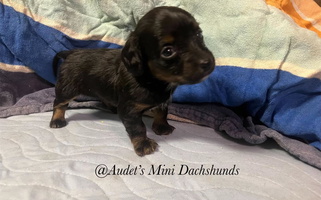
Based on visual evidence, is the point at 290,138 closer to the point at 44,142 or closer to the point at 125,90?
the point at 125,90

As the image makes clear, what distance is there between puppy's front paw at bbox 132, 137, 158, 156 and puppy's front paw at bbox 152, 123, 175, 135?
0.18 meters

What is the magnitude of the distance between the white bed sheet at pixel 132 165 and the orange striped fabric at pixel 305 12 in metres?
0.88

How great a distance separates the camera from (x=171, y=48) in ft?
4.68

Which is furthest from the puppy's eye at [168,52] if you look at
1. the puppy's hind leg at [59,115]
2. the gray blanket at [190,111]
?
the puppy's hind leg at [59,115]

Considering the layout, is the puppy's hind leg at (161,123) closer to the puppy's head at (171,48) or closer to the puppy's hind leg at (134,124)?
the puppy's hind leg at (134,124)

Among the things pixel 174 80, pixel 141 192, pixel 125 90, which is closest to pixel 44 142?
pixel 125 90

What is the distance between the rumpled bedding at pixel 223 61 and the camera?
174 centimetres

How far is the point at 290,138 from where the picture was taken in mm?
1773

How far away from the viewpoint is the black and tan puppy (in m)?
1.41

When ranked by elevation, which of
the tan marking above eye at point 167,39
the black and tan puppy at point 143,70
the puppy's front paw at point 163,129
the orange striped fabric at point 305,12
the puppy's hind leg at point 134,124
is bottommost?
the puppy's front paw at point 163,129

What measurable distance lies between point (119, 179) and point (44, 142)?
568 mm

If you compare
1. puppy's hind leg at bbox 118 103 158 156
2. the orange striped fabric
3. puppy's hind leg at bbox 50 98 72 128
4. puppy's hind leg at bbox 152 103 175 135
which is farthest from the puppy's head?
the orange striped fabric

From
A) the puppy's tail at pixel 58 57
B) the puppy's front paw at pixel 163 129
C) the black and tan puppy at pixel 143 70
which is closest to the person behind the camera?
the black and tan puppy at pixel 143 70

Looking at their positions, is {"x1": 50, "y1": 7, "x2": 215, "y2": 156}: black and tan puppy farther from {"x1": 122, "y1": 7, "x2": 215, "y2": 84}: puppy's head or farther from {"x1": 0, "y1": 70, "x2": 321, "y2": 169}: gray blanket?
{"x1": 0, "y1": 70, "x2": 321, "y2": 169}: gray blanket
